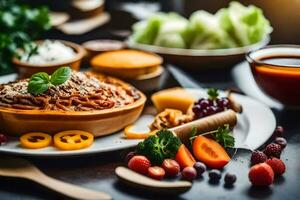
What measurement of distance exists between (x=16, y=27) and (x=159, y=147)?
121 centimetres

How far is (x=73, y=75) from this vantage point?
6.07 feet

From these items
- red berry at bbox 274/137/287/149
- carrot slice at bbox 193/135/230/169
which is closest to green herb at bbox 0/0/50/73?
carrot slice at bbox 193/135/230/169

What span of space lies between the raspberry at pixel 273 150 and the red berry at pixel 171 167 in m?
0.27

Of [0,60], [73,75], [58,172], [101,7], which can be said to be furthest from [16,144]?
[101,7]

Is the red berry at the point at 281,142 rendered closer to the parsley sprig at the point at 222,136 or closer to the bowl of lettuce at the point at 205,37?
the parsley sprig at the point at 222,136

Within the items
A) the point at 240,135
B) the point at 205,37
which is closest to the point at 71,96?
the point at 240,135

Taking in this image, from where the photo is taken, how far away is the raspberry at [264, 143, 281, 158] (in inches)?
65.3

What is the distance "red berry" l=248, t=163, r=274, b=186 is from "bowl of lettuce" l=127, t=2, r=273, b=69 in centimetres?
104

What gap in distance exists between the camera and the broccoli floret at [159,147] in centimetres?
158

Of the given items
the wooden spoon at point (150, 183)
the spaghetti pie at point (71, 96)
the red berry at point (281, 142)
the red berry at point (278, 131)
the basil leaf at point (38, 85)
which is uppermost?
the basil leaf at point (38, 85)

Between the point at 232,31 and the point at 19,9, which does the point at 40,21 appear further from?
the point at 232,31

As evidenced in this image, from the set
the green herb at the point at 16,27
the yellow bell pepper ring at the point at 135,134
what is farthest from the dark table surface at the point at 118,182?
the green herb at the point at 16,27

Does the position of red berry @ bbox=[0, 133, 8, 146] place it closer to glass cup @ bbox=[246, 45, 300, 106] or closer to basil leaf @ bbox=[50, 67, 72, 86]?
basil leaf @ bbox=[50, 67, 72, 86]

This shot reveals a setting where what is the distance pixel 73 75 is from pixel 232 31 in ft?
3.38
